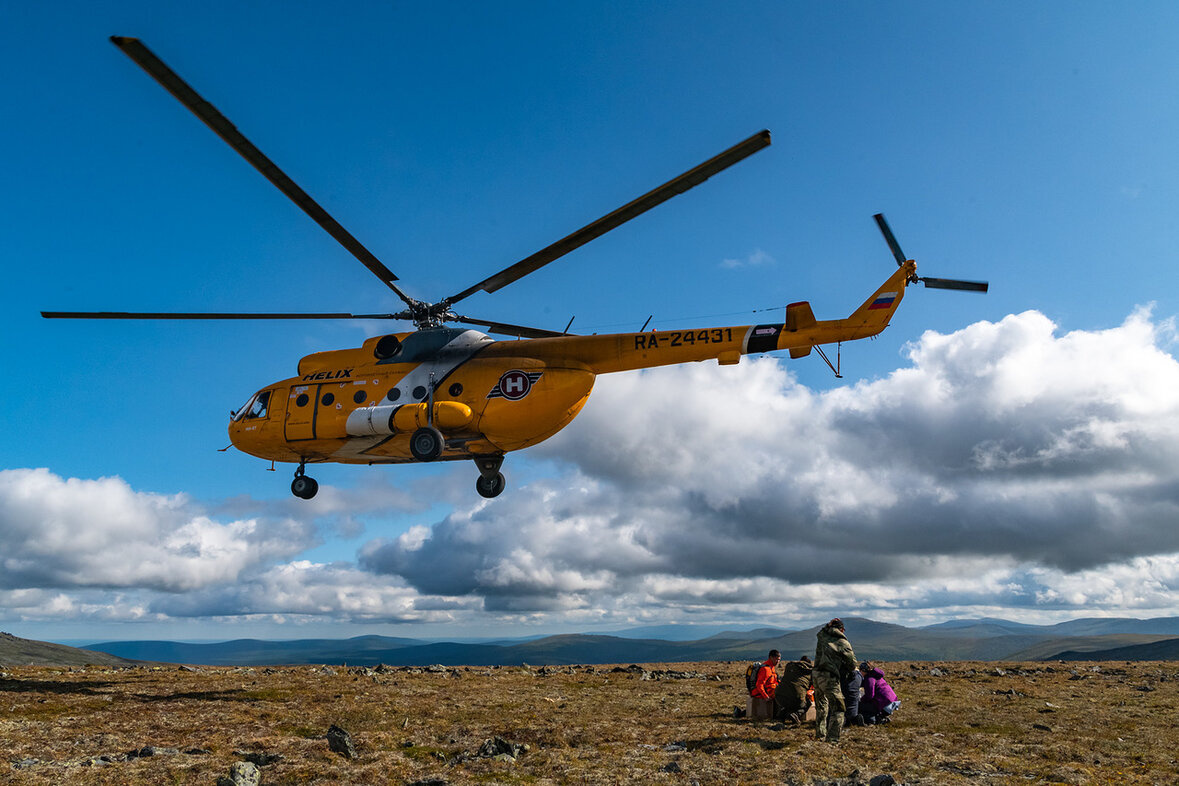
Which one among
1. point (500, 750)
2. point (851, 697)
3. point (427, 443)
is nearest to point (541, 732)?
point (500, 750)

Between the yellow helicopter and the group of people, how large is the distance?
8.70 meters

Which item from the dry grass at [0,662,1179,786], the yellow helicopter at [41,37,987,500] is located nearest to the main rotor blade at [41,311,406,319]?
the yellow helicopter at [41,37,987,500]

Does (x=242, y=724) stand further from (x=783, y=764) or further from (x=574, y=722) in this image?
(x=783, y=764)

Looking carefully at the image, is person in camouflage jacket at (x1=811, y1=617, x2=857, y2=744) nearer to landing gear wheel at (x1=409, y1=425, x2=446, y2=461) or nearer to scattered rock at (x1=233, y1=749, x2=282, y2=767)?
scattered rock at (x1=233, y1=749, x2=282, y2=767)

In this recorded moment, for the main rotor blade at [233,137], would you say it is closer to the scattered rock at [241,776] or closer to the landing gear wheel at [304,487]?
the landing gear wheel at [304,487]

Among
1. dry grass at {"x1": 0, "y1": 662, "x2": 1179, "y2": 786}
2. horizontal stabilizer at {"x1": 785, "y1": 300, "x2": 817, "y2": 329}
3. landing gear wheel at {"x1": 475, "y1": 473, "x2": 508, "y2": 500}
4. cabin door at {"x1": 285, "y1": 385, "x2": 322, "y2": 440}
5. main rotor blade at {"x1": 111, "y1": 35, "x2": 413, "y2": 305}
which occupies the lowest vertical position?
dry grass at {"x1": 0, "y1": 662, "x2": 1179, "y2": 786}

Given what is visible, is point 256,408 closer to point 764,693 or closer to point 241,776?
point 241,776

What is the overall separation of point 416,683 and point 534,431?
8.68 m

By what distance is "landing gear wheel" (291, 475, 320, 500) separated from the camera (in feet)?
80.4

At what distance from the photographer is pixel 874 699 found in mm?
15453

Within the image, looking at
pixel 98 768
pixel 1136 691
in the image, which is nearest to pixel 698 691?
pixel 1136 691

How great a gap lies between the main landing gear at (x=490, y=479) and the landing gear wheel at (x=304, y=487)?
18.9 feet

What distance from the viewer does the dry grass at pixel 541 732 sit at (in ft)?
36.3

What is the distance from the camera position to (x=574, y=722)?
51.1ft
